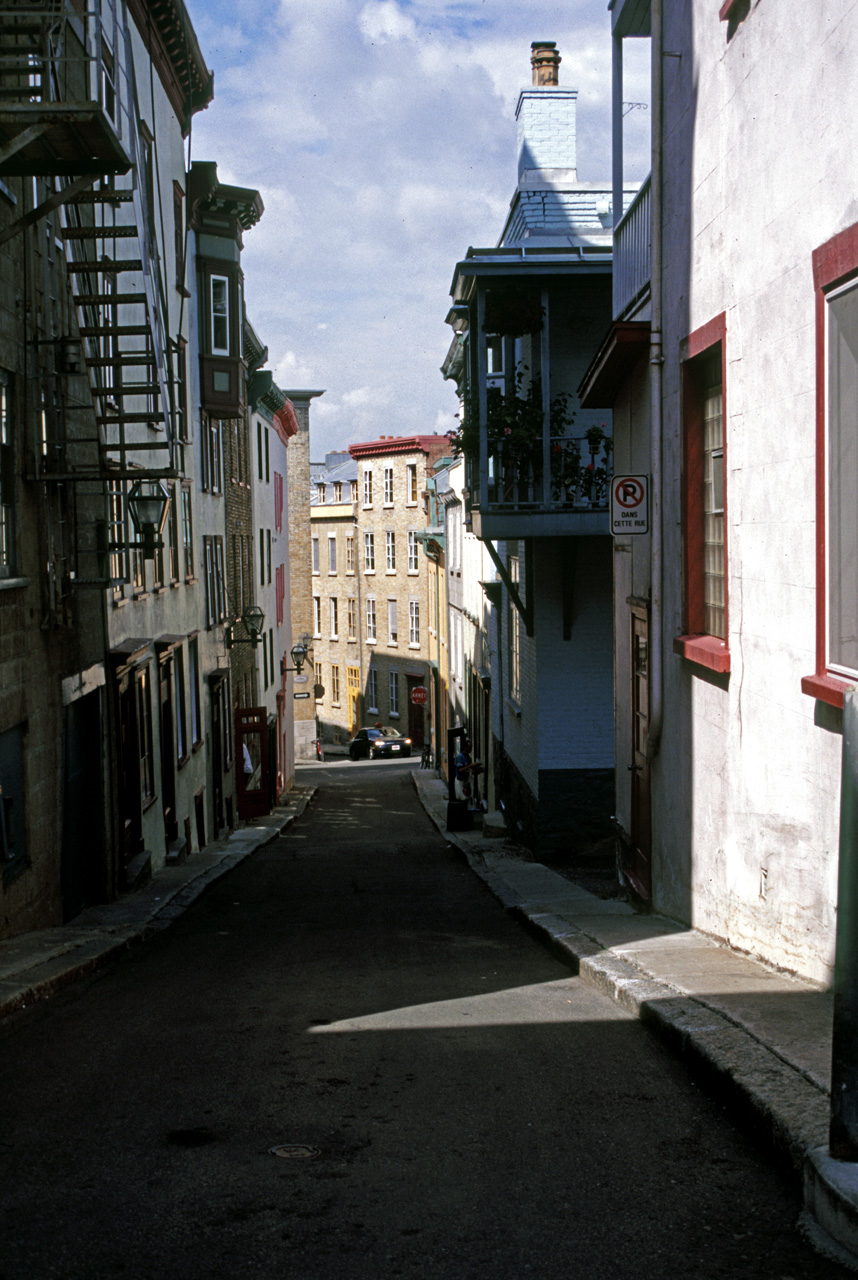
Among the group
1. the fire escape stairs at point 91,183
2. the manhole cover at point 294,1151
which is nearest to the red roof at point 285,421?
the fire escape stairs at point 91,183

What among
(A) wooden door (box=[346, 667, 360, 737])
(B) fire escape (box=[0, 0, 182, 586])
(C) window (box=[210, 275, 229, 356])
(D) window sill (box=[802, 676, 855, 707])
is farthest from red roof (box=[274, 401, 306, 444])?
(D) window sill (box=[802, 676, 855, 707])

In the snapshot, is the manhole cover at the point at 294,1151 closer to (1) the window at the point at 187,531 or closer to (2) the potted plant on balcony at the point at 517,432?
(2) the potted plant on balcony at the point at 517,432

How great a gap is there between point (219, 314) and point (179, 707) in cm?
839

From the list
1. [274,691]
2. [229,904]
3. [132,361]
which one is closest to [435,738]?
[274,691]

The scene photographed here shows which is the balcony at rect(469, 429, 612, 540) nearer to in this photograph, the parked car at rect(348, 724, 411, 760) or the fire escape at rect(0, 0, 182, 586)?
the fire escape at rect(0, 0, 182, 586)

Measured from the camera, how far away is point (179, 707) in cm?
1961

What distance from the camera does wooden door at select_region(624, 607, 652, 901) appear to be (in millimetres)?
10375

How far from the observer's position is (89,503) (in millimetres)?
11586

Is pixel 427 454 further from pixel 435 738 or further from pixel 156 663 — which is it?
pixel 156 663

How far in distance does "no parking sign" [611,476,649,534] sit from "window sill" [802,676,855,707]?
3.88 m

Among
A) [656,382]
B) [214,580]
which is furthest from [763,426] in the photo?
[214,580]

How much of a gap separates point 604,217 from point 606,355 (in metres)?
8.89

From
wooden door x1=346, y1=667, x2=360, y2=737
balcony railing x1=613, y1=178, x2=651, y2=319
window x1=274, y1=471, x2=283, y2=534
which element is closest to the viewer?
balcony railing x1=613, y1=178, x2=651, y2=319

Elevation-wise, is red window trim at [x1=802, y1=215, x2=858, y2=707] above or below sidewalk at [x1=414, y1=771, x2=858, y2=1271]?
above
